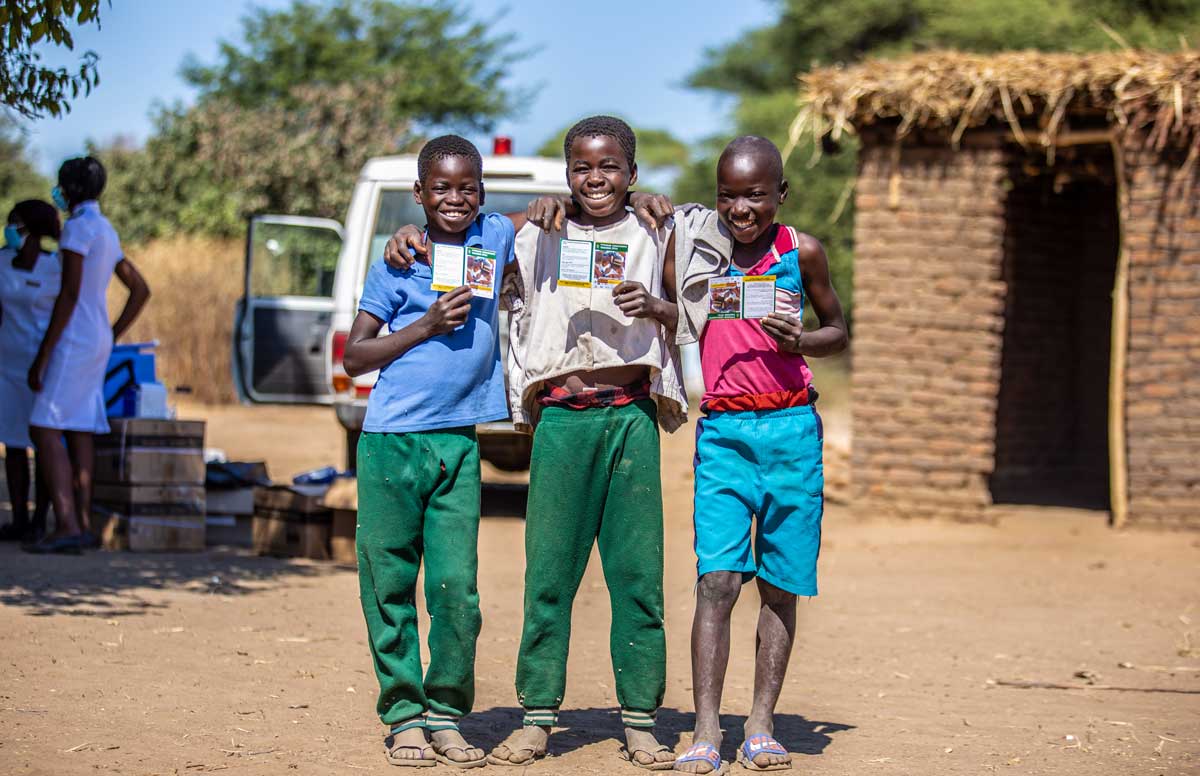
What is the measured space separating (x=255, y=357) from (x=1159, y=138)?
6358mm

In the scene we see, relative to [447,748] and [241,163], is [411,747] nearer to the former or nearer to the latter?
[447,748]

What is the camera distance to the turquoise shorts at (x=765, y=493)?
4.17 metres

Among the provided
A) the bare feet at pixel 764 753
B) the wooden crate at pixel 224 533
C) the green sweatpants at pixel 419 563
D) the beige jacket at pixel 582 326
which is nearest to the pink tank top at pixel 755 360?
the beige jacket at pixel 582 326

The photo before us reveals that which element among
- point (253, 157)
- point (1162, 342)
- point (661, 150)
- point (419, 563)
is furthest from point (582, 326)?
point (661, 150)

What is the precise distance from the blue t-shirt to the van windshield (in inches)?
196

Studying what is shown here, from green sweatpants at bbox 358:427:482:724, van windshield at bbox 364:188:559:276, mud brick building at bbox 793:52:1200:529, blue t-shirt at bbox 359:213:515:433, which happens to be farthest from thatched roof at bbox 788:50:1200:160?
green sweatpants at bbox 358:427:482:724

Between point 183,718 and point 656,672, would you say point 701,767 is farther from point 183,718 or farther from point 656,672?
point 183,718

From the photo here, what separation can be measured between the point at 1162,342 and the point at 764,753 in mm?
6550

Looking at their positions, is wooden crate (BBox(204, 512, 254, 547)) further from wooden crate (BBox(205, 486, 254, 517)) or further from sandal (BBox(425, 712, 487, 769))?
sandal (BBox(425, 712, 487, 769))

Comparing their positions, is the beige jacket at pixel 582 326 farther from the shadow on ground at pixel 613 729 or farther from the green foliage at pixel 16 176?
the green foliage at pixel 16 176

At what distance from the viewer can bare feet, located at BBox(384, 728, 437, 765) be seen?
4066mm

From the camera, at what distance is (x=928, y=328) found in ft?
33.3

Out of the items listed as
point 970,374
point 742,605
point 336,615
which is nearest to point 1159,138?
point 970,374

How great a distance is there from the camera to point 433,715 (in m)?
4.14
